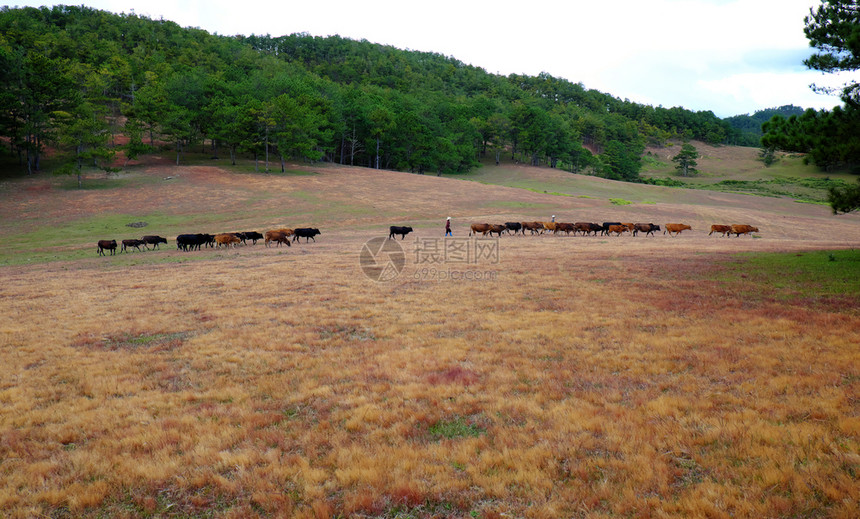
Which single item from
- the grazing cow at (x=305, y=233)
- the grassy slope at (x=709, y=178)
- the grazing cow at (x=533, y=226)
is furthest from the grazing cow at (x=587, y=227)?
Result: the grassy slope at (x=709, y=178)

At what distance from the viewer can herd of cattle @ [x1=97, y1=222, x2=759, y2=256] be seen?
98.4 feet

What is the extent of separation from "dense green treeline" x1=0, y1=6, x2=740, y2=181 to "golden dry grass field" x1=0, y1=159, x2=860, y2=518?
54.1 m

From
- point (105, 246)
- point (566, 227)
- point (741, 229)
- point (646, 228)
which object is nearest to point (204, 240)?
point (105, 246)

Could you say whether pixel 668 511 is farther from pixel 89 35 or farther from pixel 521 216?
pixel 89 35

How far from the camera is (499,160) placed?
117 meters

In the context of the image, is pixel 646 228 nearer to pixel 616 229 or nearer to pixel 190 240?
pixel 616 229

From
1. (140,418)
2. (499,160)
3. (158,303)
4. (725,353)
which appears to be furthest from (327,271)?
(499,160)

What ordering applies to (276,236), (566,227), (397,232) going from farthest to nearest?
(566,227) < (397,232) < (276,236)

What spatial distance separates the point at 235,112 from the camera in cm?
7006

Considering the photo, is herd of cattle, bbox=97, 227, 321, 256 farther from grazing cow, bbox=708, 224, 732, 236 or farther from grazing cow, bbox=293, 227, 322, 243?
grazing cow, bbox=708, 224, 732, 236

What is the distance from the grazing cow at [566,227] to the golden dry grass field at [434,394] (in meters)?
19.4

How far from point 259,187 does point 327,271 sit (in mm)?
43806

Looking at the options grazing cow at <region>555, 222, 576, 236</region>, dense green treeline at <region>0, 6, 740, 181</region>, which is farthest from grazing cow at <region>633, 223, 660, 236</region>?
dense green treeline at <region>0, 6, 740, 181</region>

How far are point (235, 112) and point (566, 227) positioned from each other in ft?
198
